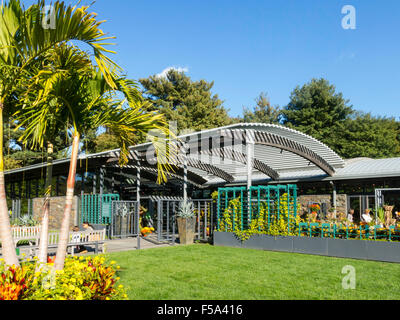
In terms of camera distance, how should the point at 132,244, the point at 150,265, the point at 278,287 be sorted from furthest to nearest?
1. the point at 132,244
2. the point at 150,265
3. the point at 278,287

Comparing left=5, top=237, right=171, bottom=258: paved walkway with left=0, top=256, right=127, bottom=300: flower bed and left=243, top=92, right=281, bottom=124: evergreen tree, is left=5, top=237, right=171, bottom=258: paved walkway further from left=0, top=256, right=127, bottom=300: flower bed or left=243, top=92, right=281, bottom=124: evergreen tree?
left=243, top=92, right=281, bottom=124: evergreen tree

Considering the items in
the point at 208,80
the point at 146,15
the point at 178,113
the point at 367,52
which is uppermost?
the point at 208,80

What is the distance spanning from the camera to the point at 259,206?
11000 mm

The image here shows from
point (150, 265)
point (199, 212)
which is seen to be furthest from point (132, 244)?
point (150, 265)

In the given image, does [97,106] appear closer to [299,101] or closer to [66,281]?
[66,281]

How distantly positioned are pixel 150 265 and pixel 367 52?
7.33m

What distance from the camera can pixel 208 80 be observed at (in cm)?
4031

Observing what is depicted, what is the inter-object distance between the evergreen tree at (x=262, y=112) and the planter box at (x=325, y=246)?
112 feet

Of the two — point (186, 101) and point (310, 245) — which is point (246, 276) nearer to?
point (310, 245)

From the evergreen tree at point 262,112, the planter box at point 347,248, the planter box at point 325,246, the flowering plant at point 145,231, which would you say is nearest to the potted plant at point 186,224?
the planter box at point 325,246

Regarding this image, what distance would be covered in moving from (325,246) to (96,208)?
367 inches

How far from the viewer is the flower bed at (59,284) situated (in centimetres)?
364

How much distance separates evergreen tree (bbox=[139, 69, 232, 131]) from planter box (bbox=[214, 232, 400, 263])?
959 inches
